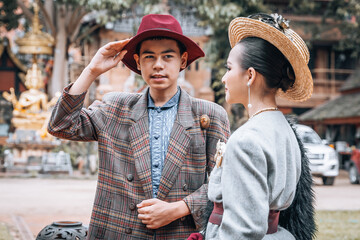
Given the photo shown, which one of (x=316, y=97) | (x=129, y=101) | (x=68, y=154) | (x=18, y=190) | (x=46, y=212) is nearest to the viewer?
(x=129, y=101)

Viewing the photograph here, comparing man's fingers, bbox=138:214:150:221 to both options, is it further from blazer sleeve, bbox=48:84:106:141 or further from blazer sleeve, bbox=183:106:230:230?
blazer sleeve, bbox=48:84:106:141

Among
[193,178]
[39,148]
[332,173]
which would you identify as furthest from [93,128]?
[39,148]

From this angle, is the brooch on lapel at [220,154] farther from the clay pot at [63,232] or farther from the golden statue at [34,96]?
the golden statue at [34,96]

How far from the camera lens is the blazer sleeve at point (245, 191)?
1.80m

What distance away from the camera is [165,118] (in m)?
2.78

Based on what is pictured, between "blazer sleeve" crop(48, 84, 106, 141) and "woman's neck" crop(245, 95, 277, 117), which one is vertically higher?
"woman's neck" crop(245, 95, 277, 117)

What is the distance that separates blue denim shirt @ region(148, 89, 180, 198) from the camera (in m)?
2.65

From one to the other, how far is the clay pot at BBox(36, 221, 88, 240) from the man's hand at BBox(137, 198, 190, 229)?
100cm

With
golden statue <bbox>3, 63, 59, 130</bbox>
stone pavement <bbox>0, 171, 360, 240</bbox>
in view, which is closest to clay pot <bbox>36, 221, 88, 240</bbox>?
stone pavement <bbox>0, 171, 360, 240</bbox>

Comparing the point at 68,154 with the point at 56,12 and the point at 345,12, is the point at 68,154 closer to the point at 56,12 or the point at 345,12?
the point at 56,12

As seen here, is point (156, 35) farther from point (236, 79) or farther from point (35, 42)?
point (35, 42)

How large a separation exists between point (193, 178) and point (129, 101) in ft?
1.80

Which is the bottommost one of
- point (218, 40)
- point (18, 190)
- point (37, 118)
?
point (18, 190)

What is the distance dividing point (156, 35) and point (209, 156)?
2.23ft
